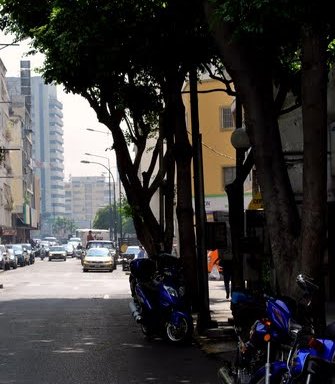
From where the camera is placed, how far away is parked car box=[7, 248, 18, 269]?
200 ft

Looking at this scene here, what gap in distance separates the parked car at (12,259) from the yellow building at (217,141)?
17.7 m

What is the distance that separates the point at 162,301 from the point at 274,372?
7.21 m

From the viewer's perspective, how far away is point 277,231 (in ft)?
35.3

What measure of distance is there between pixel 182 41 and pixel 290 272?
684 cm

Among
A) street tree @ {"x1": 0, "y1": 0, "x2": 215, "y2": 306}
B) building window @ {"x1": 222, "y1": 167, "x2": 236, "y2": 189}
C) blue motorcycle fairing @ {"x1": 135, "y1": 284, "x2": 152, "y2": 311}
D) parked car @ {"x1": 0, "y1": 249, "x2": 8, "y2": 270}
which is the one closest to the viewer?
blue motorcycle fairing @ {"x1": 135, "y1": 284, "x2": 152, "y2": 311}

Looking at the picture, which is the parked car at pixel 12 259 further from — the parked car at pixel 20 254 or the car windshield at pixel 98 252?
the car windshield at pixel 98 252

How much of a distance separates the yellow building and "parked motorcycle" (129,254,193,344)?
111 feet

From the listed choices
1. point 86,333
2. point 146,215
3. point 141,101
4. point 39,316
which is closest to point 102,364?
point 86,333

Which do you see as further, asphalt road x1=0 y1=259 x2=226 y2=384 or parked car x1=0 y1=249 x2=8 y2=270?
parked car x1=0 y1=249 x2=8 y2=270

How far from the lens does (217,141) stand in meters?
49.5

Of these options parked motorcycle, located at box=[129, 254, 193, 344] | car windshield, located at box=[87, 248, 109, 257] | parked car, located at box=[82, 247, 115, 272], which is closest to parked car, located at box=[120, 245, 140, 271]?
parked car, located at box=[82, 247, 115, 272]

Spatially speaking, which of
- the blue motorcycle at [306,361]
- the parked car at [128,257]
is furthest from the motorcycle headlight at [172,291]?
the parked car at [128,257]

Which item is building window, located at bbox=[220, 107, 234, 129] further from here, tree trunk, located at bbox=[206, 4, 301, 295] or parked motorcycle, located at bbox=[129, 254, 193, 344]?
tree trunk, located at bbox=[206, 4, 301, 295]

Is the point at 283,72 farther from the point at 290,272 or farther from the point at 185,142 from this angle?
the point at 290,272
